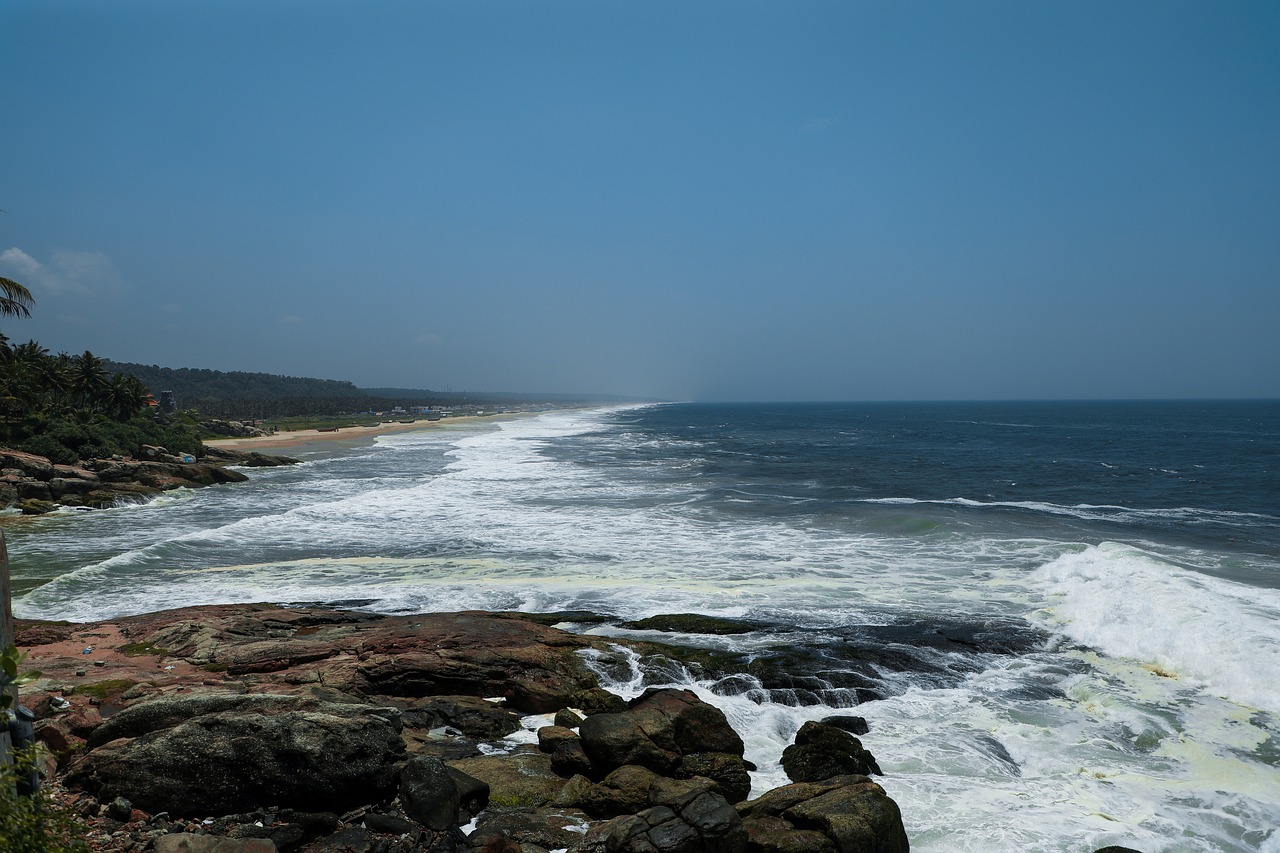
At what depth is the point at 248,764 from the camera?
740 cm

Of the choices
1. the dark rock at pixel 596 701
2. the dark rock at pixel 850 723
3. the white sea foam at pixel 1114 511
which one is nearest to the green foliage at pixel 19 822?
the dark rock at pixel 596 701

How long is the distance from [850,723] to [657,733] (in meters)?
3.34

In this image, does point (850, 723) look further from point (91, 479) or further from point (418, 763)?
point (91, 479)

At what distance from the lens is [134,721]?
324 inches

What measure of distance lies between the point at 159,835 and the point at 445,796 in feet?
8.44

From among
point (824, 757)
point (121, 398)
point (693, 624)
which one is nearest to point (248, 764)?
point (824, 757)

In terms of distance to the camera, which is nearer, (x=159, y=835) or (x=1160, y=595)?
(x=159, y=835)

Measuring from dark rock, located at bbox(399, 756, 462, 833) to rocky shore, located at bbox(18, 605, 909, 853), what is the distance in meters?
0.02

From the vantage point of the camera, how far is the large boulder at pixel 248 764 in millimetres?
7227

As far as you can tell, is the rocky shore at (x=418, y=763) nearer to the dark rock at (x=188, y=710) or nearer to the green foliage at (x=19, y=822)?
the dark rock at (x=188, y=710)

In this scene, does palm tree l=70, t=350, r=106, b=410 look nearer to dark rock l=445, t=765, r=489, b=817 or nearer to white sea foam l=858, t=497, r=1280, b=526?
white sea foam l=858, t=497, r=1280, b=526

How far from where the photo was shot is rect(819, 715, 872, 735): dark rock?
10555 millimetres

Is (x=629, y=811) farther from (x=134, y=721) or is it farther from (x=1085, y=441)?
(x=1085, y=441)

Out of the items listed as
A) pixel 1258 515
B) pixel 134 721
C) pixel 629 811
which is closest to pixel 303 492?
pixel 134 721
